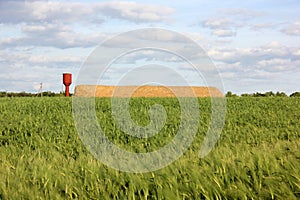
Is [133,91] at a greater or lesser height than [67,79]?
lesser

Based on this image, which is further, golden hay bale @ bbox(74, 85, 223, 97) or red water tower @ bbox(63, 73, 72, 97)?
red water tower @ bbox(63, 73, 72, 97)

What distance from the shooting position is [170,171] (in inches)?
219

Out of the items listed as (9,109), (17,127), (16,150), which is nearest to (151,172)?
(16,150)

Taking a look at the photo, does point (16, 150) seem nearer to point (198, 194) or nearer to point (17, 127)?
point (17, 127)

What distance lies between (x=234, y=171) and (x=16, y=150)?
6.92 m

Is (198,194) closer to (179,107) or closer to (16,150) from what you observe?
(16,150)

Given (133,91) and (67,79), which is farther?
(67,79)

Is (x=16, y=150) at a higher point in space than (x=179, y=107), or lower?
lower

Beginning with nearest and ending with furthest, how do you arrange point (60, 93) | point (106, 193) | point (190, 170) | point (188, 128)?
point (106, 193) < point (190, 170) < point (188, 128) < point (60, 93)

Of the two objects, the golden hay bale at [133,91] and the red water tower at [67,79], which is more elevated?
the red water tower at [67,79]

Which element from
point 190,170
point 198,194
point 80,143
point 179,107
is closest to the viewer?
point 198,194

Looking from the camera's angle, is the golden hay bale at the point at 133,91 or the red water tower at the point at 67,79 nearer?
the golden hay bale at the point at 133,91

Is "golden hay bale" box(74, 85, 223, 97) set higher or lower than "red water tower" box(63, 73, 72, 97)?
lower

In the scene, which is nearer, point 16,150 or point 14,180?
point 14,180
